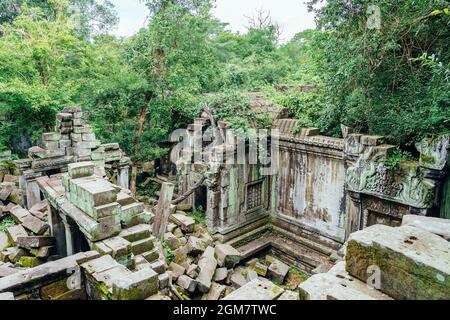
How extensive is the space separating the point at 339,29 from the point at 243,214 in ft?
21.6

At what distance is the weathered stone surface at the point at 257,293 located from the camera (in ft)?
9.02

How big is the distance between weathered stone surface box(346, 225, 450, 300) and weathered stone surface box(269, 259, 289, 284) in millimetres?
7390

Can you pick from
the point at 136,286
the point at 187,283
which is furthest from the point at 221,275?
the point at 136,286

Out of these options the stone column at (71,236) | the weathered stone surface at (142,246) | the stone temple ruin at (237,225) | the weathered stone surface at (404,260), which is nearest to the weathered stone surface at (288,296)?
the stone temple ruin at (237,225)

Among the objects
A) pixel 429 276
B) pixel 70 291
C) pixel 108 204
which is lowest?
pixel 70 291

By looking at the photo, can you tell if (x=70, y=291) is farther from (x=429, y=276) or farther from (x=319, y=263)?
(x=319, y=263)

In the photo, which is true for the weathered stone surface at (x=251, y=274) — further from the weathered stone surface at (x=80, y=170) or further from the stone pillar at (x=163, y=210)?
the weathered stone surface at (x=80, y=170)

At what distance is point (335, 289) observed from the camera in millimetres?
2641

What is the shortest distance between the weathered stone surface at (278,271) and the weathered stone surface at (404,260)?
7.39 metres

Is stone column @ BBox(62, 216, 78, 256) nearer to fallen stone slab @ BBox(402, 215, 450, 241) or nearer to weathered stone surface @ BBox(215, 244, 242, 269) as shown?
weathered stone surface @ BBox(215, 244, 242, 269)

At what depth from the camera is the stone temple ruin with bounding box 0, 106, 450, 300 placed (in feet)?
9.32

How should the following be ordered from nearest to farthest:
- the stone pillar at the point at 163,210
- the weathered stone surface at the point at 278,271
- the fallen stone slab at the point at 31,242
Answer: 1. the fallen stone slab at the point at 31,242
2. the stone pillar at the point at 163,210
3. the weathered stone surface at the point at 278,271

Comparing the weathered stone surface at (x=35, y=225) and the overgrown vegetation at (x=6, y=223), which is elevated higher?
the weathered stone surface at (x=35, y=225)
